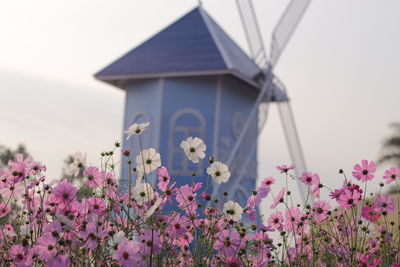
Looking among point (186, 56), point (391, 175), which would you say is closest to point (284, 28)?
point (186, 56)

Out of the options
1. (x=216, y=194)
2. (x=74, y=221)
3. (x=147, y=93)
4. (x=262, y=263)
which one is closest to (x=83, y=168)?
(x=74, y=221)

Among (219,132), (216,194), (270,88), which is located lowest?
(216,194)

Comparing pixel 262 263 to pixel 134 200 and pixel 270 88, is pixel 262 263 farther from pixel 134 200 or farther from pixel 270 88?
pixel 270 88

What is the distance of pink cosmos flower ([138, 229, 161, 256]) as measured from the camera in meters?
2.51

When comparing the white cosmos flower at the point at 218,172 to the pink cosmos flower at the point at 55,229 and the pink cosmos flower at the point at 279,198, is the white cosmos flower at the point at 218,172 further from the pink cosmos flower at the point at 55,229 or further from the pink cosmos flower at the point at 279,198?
the pink cosmos flower at the point at 55,229

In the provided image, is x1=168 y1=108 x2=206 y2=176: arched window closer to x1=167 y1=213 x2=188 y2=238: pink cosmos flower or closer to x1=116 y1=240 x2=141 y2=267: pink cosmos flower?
x1=167 y1=213 x2=188 y2=238: pink cosmos flower

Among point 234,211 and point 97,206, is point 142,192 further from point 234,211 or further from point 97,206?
point 234,211

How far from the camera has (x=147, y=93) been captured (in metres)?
15.5

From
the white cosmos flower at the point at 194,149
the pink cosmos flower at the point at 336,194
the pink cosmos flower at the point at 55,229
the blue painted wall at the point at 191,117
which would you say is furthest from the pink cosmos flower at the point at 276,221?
the blue painted wall at the point at 191,117

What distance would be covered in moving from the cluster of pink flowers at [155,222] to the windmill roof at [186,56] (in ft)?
34.5

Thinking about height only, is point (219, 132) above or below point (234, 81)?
below

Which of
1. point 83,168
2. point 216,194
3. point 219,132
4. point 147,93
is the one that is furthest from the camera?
point 147,93

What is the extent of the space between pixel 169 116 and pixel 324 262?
11155 mm

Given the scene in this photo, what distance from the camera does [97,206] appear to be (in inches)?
120
